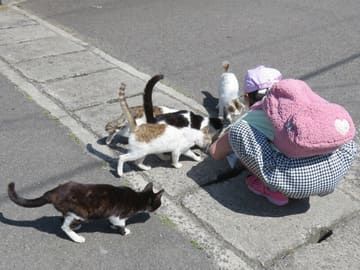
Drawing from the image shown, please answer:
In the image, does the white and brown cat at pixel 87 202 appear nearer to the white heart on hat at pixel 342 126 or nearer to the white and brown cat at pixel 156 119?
the white and brown cat at pixel 156 119

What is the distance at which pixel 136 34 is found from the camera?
7.50 meters

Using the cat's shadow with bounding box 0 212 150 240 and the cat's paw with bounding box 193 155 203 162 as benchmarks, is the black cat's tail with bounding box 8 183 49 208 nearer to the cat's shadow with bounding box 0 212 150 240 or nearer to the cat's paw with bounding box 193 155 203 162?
the cat's shadow with bounding box 0 212 150 240

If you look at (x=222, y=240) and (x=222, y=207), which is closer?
(x=222, y=240)

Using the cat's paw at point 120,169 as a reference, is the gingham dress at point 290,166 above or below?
above

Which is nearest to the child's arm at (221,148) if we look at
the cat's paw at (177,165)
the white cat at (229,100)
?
the cat's paw at (177,165)

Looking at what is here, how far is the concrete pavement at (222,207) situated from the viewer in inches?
122

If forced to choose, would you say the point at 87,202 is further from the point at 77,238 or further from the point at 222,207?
the point at 222,207

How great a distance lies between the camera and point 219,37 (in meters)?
7.30

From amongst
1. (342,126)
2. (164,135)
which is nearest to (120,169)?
(164,135)

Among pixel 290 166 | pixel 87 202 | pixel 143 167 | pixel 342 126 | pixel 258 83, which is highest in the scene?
pixel 342 126

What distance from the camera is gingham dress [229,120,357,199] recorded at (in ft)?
10.5

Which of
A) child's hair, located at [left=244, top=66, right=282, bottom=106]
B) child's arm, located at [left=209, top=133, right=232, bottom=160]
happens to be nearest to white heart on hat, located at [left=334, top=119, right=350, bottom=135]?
child's arm, located at [left=209, top=133, right=232, bottom=160]

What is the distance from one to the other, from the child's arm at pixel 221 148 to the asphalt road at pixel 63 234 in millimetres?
703

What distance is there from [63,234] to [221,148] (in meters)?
1.33
